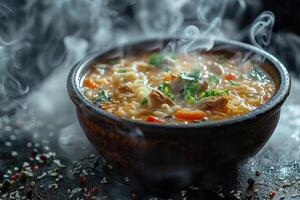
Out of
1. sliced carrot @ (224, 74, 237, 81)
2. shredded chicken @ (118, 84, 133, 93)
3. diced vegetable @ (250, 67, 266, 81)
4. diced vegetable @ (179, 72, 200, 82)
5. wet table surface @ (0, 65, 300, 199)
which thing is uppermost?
diced vegetable @ (179, 72, 200, 82)

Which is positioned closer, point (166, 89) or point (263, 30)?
point (166, 89)

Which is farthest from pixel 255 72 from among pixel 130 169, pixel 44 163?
pixel 44 163

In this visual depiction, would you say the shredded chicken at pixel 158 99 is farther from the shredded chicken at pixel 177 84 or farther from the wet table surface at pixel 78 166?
the wet table surface at pixel 78 166

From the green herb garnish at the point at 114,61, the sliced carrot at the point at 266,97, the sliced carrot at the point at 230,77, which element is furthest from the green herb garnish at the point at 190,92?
the green herb garnish at the point at 114,61

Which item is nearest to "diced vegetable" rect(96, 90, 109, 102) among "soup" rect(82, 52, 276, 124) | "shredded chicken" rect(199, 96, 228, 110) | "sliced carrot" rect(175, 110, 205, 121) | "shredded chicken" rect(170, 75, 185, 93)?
"soup" rect(82, 52, 276, 124)

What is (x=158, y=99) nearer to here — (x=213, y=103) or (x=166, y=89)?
(x=166, y=89)

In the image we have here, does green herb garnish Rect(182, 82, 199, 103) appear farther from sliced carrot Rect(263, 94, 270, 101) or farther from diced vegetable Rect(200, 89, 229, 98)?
sliced carrot Rect(263, 94, 270, 101)

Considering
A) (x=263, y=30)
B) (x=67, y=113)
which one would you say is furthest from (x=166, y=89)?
(x=263, y=30)
